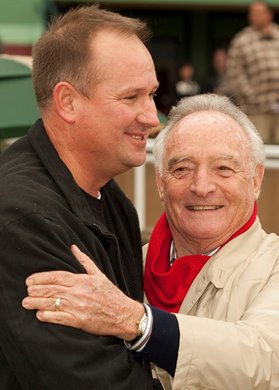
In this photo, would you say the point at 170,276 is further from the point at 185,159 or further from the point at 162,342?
the point at 162,342

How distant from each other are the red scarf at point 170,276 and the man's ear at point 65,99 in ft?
2.50

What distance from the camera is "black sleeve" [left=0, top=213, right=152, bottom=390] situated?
2439mm

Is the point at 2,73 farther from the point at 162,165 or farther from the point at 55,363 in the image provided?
the point at 55,363

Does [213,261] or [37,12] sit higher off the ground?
[213,261]

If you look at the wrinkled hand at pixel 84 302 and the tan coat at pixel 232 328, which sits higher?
the wrinkled hand at pixel 84 302

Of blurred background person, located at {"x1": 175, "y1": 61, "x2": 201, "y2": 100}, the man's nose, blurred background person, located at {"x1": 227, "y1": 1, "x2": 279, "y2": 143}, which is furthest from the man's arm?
blurred background person, located at {"x1": 175, "y1": 61, "x2": 201, "y2": 100}

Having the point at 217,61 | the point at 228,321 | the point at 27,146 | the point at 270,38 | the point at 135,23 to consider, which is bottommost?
the point at 217,61

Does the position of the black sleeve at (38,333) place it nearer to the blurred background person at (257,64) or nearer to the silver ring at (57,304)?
the silver ring at (57,304)

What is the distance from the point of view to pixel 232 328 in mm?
2734

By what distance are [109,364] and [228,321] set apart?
1.74 ft

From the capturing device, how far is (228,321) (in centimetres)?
291

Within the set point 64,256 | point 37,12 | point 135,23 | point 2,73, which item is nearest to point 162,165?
point 135,23

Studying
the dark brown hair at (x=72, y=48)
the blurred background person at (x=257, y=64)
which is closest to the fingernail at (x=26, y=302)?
the dark brown hair at (x=72, y=48)

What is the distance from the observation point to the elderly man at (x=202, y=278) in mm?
2551
